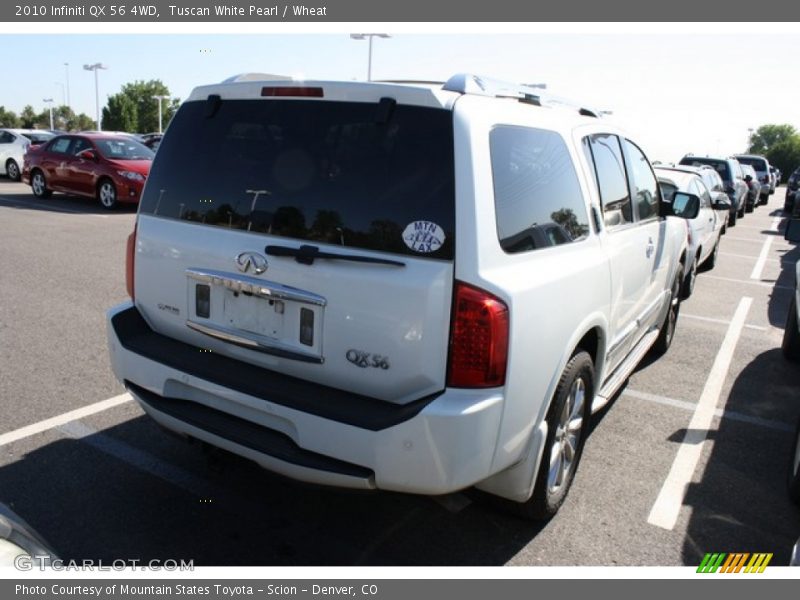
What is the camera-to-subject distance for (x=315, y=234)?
273 centimetres

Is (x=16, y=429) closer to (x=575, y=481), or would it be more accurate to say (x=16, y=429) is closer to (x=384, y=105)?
(x=384, y=105)

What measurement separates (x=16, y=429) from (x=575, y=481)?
3290 millimetres

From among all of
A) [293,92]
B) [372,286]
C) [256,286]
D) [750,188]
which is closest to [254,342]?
[256,286]

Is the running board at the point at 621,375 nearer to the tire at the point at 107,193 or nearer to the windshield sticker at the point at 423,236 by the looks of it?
the windshield sticker at the point at 423,236

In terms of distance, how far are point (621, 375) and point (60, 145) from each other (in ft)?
48.8

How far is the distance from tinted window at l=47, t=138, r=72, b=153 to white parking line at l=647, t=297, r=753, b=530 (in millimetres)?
14266

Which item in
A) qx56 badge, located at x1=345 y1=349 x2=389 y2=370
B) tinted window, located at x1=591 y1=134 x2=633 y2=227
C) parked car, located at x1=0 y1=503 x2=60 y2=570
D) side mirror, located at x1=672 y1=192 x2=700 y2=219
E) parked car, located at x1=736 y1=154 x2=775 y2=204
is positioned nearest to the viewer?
Answer: parked car, located at x1=0 y1=503 x2=60 y2=570

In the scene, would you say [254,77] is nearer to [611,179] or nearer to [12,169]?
[611,179]

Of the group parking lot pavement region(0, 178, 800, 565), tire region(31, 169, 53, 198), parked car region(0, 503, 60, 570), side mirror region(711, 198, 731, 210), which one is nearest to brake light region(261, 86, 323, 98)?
parking lot pavement region(0, 178, 800, 565)

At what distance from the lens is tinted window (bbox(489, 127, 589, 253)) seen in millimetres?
2711

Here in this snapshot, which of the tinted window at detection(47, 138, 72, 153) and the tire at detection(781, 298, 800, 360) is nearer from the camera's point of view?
the tire at detection(781, 298, 800, 360)

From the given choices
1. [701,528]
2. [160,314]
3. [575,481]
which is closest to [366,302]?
[160,314]

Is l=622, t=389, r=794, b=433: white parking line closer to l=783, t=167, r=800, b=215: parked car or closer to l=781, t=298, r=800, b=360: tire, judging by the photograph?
l=781, t=298, r=800, b=360: tire

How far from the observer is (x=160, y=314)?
128 inches
